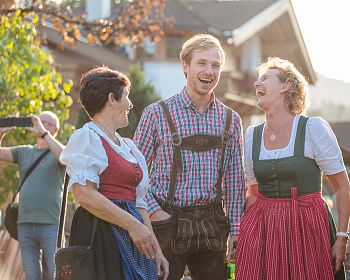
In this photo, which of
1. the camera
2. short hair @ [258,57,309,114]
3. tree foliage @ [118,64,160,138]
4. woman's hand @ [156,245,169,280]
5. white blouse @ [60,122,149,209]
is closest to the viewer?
white blouse @ [60,122,149,209]

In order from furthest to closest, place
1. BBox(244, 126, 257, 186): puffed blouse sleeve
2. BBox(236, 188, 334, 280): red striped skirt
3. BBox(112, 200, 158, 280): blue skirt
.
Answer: BBox(244, 126, 257, 186): puffed blouse sleeve, BBox(236, 188, 334, 280): red striped skirt, BBox(112, 200, 158, 280): blue skirt

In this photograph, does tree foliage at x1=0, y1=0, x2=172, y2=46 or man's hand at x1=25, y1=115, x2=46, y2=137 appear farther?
tree foliage at x1=0, y1=0, x2=172, y2=46

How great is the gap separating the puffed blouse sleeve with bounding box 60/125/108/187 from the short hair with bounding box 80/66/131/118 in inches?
6.2

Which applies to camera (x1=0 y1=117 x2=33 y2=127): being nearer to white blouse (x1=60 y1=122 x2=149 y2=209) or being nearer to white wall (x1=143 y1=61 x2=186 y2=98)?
white blouse (x1=60 y1=122 x2=149 y2=209)

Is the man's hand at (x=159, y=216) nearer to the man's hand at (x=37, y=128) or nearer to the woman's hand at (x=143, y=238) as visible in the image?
the woman's hand at (x=143, y=238)

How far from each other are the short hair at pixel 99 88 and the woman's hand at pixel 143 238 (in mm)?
654

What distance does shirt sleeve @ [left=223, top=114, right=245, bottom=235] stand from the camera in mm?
6090

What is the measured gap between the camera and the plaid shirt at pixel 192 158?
233 inches

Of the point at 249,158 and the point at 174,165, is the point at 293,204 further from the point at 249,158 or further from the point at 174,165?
the point at 174,165

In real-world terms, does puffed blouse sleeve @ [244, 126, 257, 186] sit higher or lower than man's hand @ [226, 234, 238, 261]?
higher

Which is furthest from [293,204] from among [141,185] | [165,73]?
[165,73]

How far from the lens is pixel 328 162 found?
581cm

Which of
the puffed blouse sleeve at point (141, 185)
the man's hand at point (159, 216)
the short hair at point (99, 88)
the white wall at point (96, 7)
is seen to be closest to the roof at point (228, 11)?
the white wall at point (96, 7)

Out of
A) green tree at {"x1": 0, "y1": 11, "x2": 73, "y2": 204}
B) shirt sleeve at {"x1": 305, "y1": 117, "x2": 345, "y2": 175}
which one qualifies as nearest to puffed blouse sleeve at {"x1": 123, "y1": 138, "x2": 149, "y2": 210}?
shirt sleeve at {"x1": 305, "y1": 117, "x2": 345, "y2": 175}
